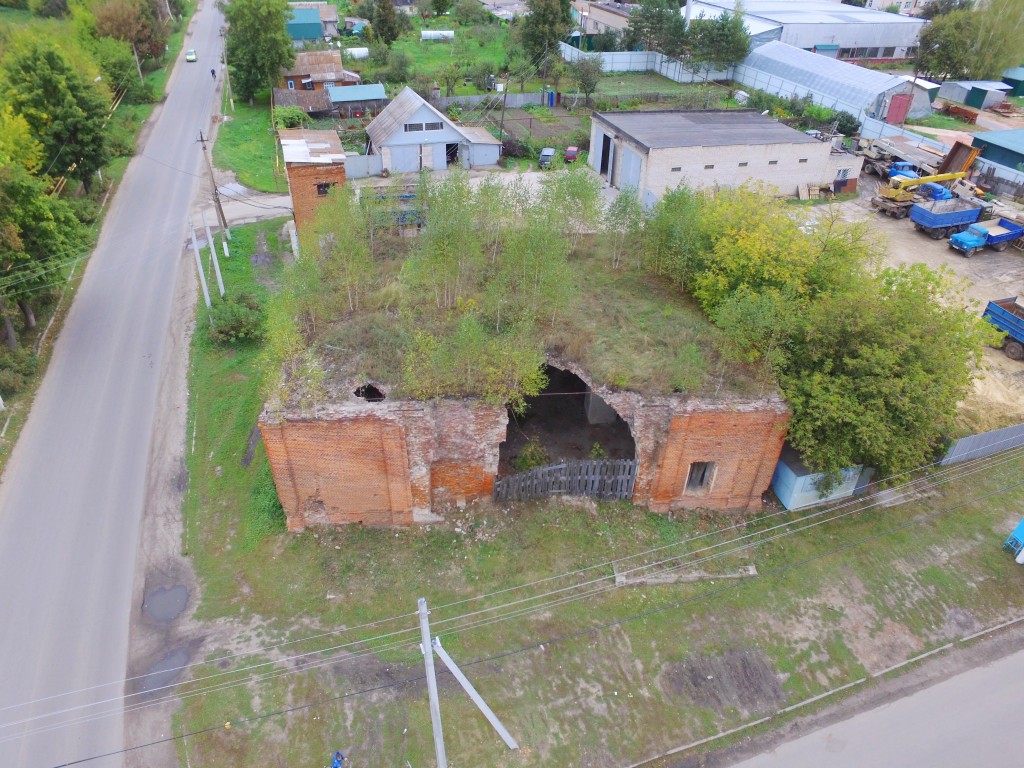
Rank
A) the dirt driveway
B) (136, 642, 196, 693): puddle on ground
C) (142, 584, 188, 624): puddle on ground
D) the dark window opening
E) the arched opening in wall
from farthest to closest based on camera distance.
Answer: the dirt driveway
the arched opening in wall
the dark window opening
(142, 584, 188, 624): puddle on ground
(136, 642, 196, 693): puddle on ground

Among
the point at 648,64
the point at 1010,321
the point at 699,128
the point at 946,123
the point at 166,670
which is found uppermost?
the point at 699,128

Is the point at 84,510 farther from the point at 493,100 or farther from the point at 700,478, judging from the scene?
the point at 493,100

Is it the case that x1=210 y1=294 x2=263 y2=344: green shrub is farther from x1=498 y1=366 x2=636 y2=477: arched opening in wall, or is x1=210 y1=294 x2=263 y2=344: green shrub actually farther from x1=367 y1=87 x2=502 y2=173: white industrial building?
x1=367 y1=87 x2=502 y2=173: white industrial building

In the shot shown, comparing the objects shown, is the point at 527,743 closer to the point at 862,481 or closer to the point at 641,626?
the point at 641,626

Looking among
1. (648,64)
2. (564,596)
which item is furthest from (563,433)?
(648,64)

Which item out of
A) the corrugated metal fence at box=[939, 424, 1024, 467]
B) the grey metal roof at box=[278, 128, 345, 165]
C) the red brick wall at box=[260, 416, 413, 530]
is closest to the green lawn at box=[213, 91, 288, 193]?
the grey metal roof at box=[278, 128, 345, 165]

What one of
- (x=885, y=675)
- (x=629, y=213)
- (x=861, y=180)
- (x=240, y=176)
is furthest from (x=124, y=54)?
(x=885, y=675)
